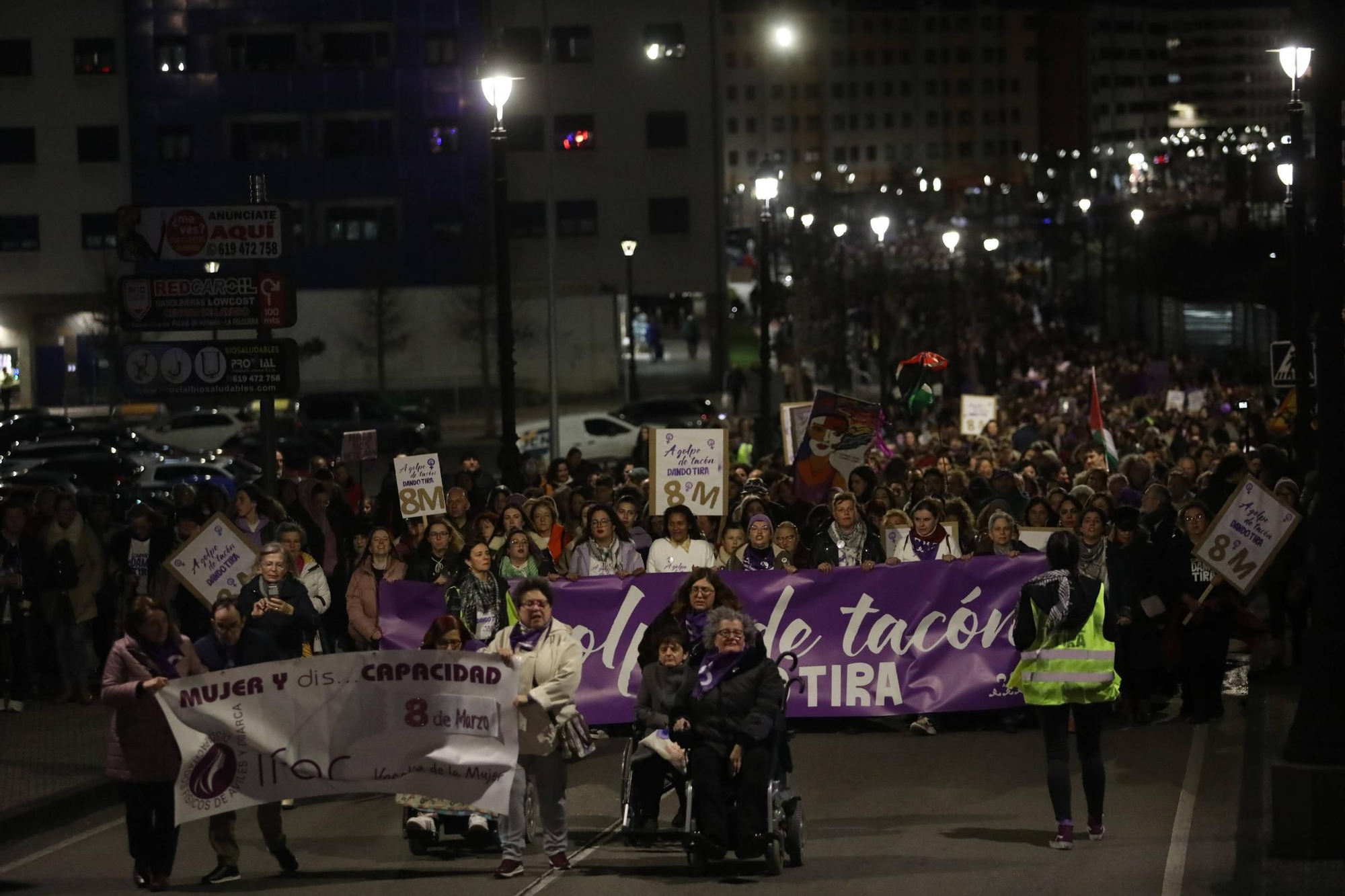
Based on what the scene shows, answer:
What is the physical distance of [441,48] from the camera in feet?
221

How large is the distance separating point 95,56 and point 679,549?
58952 millimetres

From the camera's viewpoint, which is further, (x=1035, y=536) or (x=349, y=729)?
(x=1035, y=536)

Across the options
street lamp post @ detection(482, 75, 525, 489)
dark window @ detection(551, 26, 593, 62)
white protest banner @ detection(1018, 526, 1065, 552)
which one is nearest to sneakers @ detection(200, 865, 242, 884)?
white protest banner @ detection(1018, 526, 1065, 552)

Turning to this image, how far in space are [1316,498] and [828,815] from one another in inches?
135

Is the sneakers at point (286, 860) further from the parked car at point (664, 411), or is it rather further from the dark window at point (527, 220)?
the dark window at point (527, 220)

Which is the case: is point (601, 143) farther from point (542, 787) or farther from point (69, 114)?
point (542, 787)

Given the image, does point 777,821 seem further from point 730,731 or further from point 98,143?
point 98,143

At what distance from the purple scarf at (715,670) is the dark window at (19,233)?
6236cm

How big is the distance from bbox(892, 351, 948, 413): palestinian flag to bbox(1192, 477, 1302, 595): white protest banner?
9849 mm

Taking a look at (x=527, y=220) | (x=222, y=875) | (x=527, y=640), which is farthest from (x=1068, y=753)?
(x=527, y=220)

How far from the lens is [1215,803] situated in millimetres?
11867

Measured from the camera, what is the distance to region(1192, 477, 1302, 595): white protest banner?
576 inches

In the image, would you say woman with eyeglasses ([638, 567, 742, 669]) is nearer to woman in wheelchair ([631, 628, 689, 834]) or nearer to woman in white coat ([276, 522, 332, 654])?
woman in wheelchair ([631, 628, 689, 834])

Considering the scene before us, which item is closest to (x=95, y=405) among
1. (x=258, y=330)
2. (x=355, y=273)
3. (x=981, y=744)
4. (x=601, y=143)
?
(x=355, y=273)
